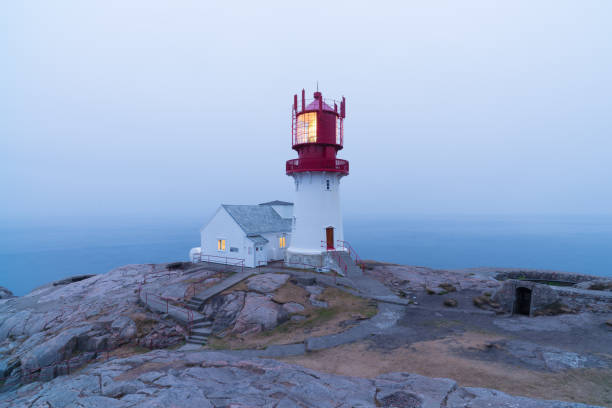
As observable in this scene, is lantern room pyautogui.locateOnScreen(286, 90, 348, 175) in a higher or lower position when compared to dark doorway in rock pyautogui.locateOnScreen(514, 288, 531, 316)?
higher

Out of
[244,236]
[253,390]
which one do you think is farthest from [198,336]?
[253,390]

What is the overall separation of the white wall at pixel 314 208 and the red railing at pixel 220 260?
486cm

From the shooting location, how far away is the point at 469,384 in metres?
8.84

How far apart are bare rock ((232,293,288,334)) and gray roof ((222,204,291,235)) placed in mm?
8545

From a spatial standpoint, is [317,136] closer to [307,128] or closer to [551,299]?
[307,128]

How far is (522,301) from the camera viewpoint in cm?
1794

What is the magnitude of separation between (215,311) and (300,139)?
14.8m

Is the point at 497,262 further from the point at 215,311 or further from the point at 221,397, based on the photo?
the point at 221,397

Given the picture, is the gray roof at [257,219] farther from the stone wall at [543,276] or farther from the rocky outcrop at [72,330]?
the stone wall at [543,276]

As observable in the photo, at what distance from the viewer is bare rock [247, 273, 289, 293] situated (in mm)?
19172

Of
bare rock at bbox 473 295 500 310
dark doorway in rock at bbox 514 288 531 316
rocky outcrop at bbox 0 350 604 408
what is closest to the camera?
rocky outcrop at bbox 0 350 604 408

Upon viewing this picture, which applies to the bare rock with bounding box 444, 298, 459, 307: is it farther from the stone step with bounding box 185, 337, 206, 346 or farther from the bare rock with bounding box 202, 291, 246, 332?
the stone step with bounding box 185, 337, 206, 346

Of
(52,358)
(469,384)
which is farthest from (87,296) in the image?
(469,384)

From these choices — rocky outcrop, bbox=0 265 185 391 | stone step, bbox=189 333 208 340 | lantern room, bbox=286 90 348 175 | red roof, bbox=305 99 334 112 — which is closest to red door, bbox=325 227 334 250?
lantern room, bbox=286 90 348 175
